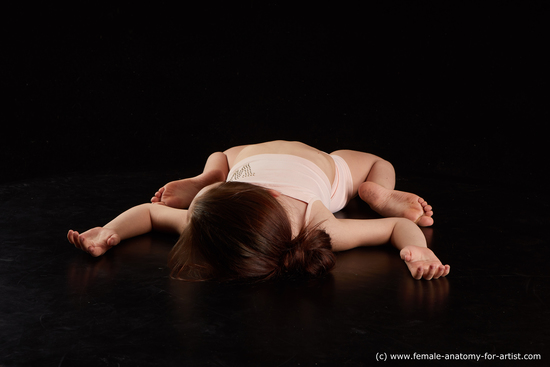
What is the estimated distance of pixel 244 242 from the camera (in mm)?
1503

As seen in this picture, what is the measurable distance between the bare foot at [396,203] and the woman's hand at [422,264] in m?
0.44

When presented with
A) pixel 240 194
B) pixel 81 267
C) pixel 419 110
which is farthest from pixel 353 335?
pixel 419 110

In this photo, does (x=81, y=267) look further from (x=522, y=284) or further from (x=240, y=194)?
(x=522, y=284)

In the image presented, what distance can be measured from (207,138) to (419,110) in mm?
1402

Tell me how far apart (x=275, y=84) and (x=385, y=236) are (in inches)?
80.4

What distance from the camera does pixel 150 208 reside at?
79.0 inches

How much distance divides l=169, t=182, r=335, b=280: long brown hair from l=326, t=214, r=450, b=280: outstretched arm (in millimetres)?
144

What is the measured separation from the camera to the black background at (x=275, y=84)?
3.36 meters

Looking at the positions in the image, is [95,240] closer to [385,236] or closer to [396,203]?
[385,236]

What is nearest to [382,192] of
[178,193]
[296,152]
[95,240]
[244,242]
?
[296,152]

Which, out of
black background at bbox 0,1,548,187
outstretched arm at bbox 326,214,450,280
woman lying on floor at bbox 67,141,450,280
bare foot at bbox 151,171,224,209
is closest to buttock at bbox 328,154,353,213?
woman lying on floor at bbox 67,141,450,280

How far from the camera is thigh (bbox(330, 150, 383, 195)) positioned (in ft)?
8.09

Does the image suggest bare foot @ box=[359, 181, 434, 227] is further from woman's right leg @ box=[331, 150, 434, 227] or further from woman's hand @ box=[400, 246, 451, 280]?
woman's hand @ box=[400, 246, 451, 280]

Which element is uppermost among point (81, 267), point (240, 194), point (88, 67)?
point (88, 67)
